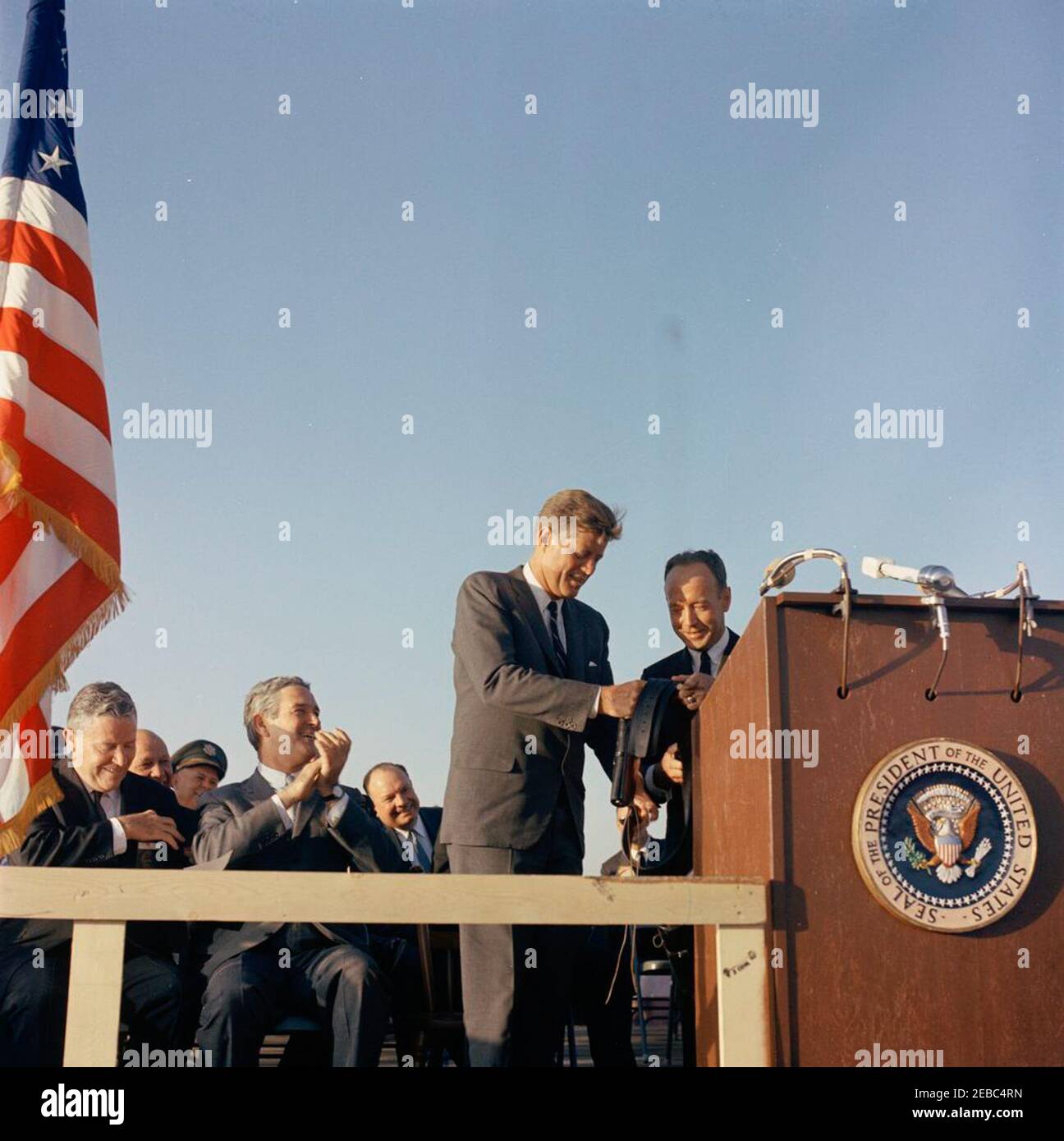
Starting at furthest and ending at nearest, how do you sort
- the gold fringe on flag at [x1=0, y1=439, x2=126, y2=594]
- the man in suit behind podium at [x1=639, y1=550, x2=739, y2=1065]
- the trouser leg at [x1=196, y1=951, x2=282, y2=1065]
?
the gold fringe on flag at [x1=0, y1=439, x2=126, y2=594] < the trouser leg at [x1=196, y1=951, x2=282, y2=1065] < the man in suit behind podium at [x1=639, y1=550, x2=739, y2=1065]

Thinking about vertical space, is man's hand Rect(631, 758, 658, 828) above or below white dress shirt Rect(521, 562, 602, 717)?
below

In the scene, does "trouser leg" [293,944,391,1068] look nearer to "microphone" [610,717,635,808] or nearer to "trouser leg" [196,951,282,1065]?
"trouser leg" [196,951,282,1065]

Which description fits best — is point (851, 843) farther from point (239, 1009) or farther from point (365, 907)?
point (239, 1009)

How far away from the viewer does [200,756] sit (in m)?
6.64

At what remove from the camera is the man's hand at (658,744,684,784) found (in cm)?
389

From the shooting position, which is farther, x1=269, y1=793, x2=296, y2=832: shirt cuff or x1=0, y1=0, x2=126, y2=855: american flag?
x1=0, y1=0, x2=126, y2=855: american flag

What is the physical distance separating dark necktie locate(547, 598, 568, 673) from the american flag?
185cm

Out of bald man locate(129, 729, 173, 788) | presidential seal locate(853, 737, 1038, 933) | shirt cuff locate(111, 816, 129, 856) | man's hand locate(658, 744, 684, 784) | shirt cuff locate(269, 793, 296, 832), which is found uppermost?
bald man locate(129, 729, 173, 788)

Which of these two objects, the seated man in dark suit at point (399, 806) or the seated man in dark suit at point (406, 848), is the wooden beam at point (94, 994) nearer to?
the seated man in dark suit at point (406, 848)

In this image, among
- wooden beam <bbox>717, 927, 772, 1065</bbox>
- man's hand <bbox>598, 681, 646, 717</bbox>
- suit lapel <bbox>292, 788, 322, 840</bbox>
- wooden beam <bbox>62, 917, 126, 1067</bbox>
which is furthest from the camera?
suit lapel <bbox>292, 788, 322, 840</bbox>

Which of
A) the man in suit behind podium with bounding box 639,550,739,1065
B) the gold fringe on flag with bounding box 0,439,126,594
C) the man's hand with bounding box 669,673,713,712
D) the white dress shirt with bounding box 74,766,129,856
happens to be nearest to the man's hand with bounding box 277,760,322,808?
the white dress shirt with bounding box 74,766,129,856

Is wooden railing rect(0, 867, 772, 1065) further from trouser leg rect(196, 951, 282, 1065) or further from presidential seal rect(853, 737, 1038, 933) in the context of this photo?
trouser leg rect(196, 951, 282, 1065)

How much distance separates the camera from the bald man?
226 inches
